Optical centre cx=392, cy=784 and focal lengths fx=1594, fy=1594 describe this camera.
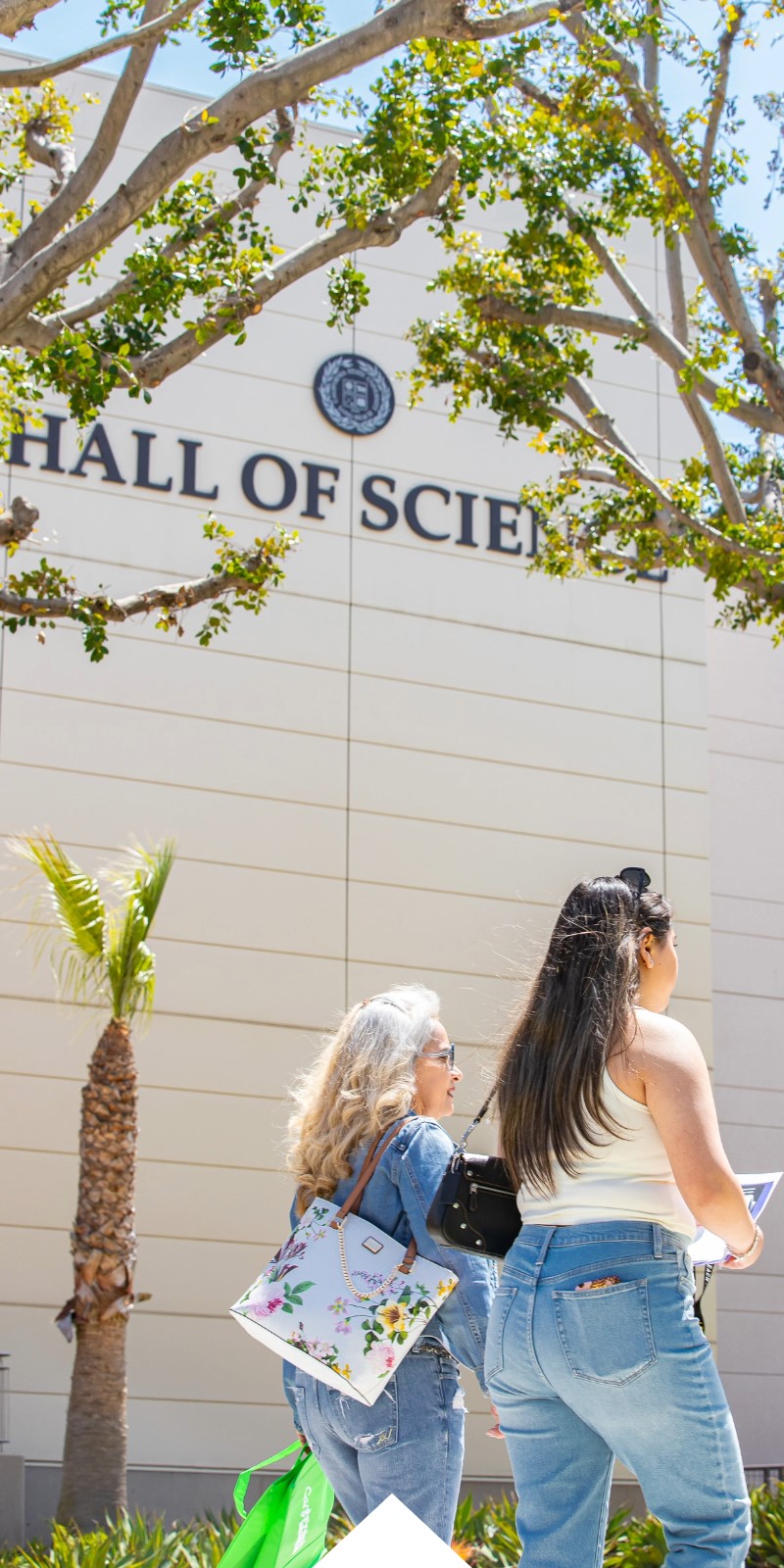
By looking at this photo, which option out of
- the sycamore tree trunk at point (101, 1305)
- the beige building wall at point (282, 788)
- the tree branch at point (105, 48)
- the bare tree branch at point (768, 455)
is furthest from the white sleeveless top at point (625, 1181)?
the beige building wall at point (282, 788)

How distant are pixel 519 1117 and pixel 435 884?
10.5 m

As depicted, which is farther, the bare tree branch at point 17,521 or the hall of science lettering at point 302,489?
the hall of science lettering at point 302,489

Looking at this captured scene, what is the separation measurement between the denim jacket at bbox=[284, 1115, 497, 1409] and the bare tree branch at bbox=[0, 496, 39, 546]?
4.37 metres

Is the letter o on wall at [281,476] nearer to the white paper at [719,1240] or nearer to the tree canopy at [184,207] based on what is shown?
the tree canopy at [184,207]

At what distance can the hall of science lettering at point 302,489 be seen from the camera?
1342cm

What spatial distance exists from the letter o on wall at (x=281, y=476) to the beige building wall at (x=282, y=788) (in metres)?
0.09

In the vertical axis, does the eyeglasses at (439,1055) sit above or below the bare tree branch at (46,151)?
below

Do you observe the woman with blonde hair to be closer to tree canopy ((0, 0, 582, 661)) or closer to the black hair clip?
the black hair clip

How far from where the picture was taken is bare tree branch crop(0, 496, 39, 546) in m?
7.41

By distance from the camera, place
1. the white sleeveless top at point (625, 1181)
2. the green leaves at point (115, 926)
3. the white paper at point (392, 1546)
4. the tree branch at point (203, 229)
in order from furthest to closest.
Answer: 1. the green leaves at point (115, 926)
2. the tree branch at point (203, 229)
3. the white sleeveless top at point (625, 1181)
4. the white paper at point (392, 1546)

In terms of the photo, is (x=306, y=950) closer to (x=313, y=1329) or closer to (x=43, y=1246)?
(x=43, y=1246)

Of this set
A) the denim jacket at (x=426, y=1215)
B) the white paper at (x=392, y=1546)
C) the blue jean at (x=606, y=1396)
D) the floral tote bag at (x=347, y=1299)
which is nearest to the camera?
the white paper at (x=392, y=1546)

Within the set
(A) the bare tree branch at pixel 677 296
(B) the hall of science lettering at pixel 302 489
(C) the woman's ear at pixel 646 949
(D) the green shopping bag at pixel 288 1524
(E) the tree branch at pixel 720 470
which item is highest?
(B) the hall of science lettering at pixel 302 489

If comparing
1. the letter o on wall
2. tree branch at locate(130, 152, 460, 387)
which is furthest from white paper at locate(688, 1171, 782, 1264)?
the letter o on wall
